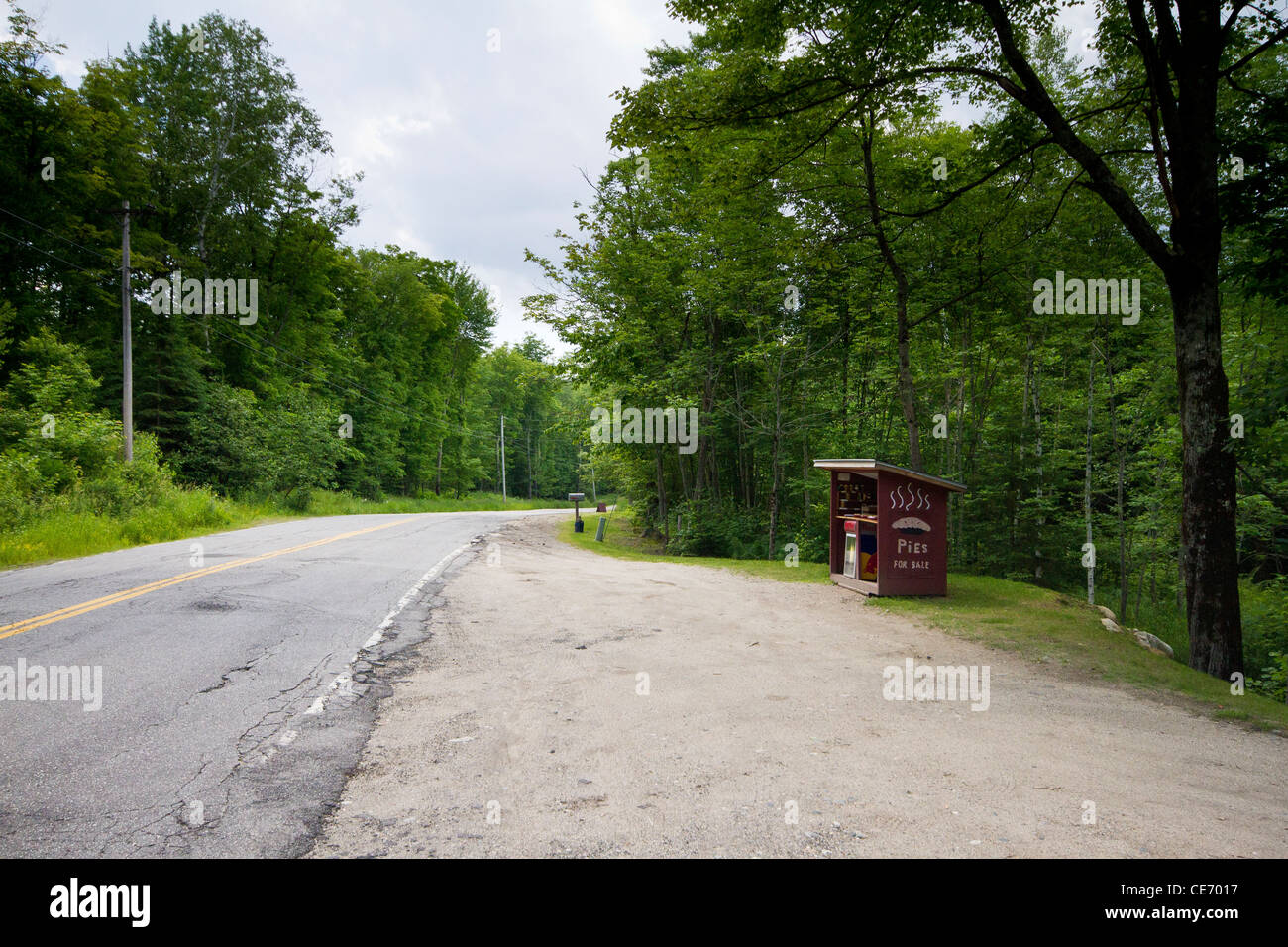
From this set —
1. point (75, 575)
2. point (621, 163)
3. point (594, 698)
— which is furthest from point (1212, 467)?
point (621, 163)

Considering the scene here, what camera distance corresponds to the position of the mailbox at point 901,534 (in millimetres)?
10617

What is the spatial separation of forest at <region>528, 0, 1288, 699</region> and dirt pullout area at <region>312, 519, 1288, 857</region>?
447 cm

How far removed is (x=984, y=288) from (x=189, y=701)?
15543 mm

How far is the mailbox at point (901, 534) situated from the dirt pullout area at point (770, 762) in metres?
3.38

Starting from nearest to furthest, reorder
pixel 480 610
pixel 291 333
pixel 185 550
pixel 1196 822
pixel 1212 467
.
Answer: pixel 1196 822 → pixel 1212 467 → pixel 480 610 → pixel 185 550 → pixel 291 333

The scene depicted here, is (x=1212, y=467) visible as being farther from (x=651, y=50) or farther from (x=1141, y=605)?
(x=651, y=50)

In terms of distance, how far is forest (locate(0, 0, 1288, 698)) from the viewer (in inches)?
319

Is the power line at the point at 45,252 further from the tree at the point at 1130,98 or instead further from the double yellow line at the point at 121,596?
the tree at the point at 1130,98

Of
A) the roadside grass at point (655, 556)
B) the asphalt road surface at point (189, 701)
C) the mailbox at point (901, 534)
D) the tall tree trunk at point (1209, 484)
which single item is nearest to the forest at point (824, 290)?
the tall tree trunk at point (1209, 484)

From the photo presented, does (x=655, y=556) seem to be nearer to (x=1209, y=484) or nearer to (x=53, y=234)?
(x=1209, y=484)

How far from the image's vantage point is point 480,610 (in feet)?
29.1

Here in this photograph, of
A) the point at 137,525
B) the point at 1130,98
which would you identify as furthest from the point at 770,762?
the point at 137,525

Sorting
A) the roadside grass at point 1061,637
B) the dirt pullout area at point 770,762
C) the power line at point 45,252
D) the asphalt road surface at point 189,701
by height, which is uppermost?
the power line at point 45,252

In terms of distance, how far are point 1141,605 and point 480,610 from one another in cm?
2138
